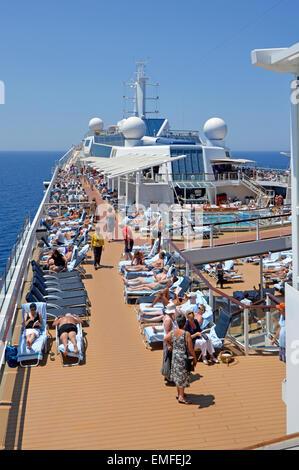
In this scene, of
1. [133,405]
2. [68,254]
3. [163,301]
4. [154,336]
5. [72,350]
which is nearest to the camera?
[133,405]

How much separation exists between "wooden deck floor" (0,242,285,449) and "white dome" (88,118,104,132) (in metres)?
55.0

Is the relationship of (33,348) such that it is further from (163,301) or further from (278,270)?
(278,270)

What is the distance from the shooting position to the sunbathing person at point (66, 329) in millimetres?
7265

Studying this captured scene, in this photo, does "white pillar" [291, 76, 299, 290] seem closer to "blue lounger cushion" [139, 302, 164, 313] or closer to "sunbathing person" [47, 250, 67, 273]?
"blue lounger cushion" [139, 302, 164, 313]

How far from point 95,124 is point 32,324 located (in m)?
55.3

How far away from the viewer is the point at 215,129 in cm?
3372

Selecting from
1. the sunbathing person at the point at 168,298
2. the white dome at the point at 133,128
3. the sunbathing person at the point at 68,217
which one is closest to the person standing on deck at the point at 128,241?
the sunbathing person at the point at 168,298

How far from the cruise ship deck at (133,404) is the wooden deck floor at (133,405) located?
0.01 meters

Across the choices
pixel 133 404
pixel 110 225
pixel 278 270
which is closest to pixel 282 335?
pixel 133 404

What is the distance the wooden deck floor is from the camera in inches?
210

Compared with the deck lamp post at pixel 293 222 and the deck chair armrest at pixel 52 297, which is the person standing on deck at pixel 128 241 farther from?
the deck lamp post at pixel 293 222
